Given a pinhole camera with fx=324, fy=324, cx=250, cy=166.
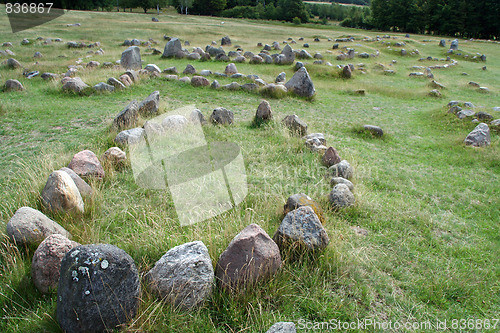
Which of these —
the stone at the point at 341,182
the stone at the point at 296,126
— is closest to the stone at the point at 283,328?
the stone at the point at 341,182

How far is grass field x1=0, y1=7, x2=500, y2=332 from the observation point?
9.68ft

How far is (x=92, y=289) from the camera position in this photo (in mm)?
2387

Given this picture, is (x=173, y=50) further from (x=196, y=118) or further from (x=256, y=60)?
(x=196, y=118)

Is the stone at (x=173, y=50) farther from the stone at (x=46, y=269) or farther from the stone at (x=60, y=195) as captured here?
the stone at (x=46, y=269)

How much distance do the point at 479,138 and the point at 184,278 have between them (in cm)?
813

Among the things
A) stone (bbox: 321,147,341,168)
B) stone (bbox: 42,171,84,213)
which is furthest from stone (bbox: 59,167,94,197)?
stone (bbox: 321,147,341,168)

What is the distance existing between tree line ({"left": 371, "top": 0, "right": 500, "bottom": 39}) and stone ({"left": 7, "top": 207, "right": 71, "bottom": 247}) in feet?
192

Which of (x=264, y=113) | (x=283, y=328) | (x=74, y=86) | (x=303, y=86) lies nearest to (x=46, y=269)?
(x=283, y=328)

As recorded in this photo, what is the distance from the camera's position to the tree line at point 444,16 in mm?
46562

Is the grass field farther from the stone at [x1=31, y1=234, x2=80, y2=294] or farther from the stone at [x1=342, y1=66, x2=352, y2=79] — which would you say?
the stone at [x1=342, y1=66, x2=352, y2=79]

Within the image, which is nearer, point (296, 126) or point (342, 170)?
point (342, 170)

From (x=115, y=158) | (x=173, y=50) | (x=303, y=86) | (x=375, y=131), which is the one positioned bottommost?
(x=115, y=158)

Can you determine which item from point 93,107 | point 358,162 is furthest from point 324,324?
point 93,107

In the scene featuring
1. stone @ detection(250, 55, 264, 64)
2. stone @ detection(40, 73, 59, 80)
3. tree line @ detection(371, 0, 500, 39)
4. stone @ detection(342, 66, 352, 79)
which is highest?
tree line @ detection(371, 0, 500, 39)
